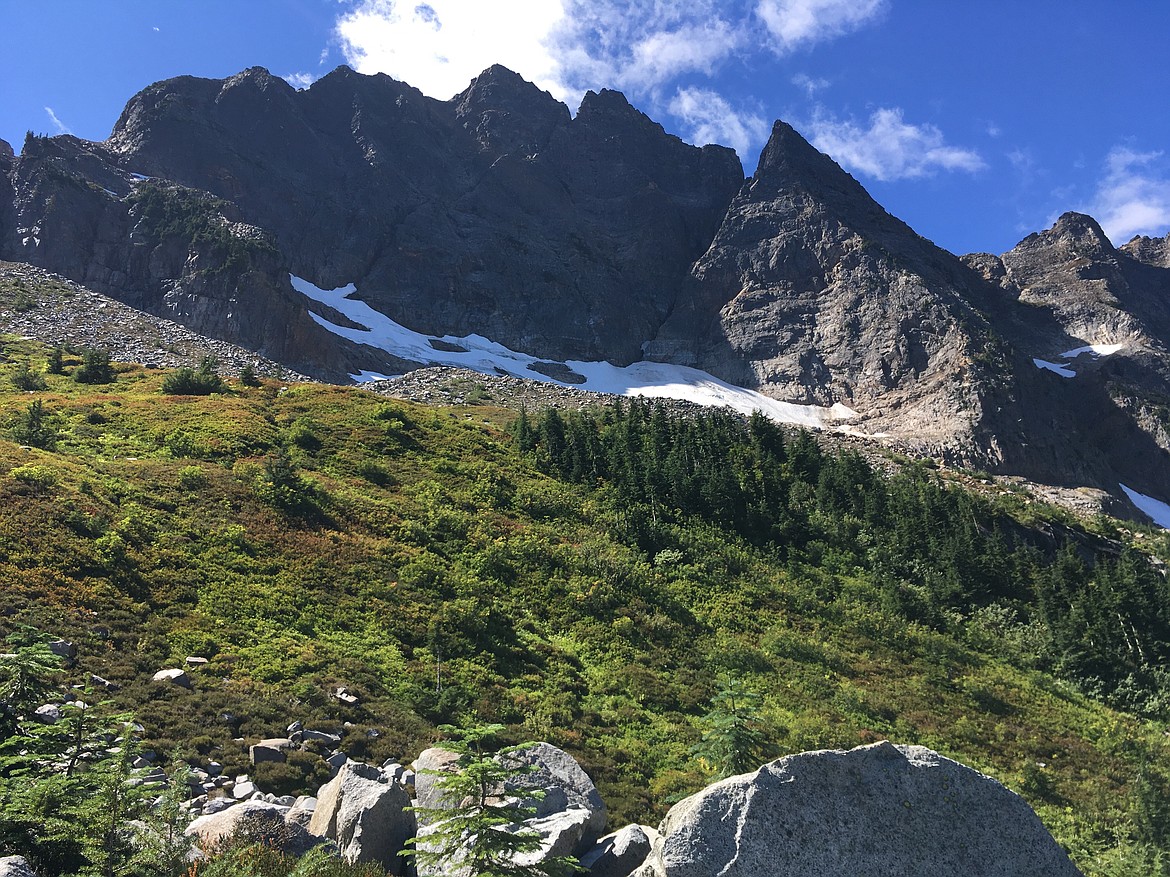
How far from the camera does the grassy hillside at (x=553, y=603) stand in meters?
15.0

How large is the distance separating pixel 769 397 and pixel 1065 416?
48.9 metres

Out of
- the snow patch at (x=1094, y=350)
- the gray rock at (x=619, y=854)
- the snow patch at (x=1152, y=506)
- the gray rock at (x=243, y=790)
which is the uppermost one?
the snow patch at (x=1094, y=350)

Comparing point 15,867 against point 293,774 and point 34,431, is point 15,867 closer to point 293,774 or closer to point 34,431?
point 293,774

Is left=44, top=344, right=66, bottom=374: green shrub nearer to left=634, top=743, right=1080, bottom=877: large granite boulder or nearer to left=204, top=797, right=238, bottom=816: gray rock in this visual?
left=204, top=797, right=238, bottom=816: gray rock

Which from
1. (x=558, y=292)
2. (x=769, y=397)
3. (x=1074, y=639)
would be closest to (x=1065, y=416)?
(x=769, y=397)

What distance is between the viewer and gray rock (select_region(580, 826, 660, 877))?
8.16 meters

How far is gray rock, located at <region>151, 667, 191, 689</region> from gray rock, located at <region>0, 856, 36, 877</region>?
8597mm

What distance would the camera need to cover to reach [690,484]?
123 feet

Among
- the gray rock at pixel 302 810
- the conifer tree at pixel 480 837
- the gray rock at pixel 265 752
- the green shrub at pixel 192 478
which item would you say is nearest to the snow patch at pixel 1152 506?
the green shrub at pixel 192 478

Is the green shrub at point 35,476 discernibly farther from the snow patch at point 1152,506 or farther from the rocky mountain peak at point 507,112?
the rocky mountain peak at point 507,112

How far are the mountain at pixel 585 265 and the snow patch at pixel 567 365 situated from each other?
939 millimetres

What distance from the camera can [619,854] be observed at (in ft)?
27.3

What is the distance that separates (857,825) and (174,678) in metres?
13.3

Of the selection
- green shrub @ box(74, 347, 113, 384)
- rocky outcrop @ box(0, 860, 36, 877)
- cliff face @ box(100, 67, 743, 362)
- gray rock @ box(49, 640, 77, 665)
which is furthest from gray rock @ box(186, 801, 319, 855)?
cliff face @ box(100, 67, 743, 362)
